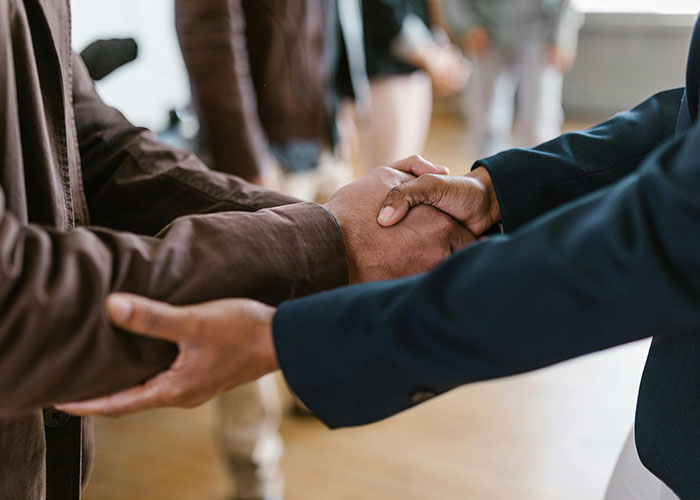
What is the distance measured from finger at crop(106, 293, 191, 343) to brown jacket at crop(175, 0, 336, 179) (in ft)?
3.58

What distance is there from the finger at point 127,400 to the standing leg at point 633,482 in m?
0.53

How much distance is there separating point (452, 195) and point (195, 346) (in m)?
0.46

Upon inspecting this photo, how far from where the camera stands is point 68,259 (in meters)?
0.67

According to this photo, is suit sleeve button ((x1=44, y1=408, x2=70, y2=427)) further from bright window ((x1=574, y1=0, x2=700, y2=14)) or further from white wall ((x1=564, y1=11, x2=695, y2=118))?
bright window ((x1=574, y1=0, x2=700, y2=14))

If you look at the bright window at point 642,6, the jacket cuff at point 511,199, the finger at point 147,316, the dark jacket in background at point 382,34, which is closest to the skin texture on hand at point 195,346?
the finger at point 147,316

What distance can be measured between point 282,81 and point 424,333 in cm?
141

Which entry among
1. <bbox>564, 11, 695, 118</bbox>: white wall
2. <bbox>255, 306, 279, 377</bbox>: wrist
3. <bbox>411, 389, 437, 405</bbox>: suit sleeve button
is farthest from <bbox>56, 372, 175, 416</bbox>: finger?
<bbox>564, 11, 695, 118</bbox>: white wall

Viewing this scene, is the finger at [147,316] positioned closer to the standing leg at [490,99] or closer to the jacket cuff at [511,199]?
the jacket cuff at [511,199]

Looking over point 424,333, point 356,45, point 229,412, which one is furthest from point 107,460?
point 424,333

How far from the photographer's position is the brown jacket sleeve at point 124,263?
647 millimetres

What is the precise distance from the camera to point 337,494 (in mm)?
1803

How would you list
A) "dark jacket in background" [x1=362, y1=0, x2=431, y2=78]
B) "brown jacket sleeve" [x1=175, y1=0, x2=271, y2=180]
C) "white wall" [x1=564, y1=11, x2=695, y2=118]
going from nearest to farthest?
"brown jacket sleeve" [x1=175, y1=0, x2=271, y2=180] → "dark jacket in background" [x1=362, y1=0, x2=431, y2=78] → "white wall" [x1=564, y1=11, x2=695, y2=118]

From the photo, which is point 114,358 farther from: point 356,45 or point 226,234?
point 356,45

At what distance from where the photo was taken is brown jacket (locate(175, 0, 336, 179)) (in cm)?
165
